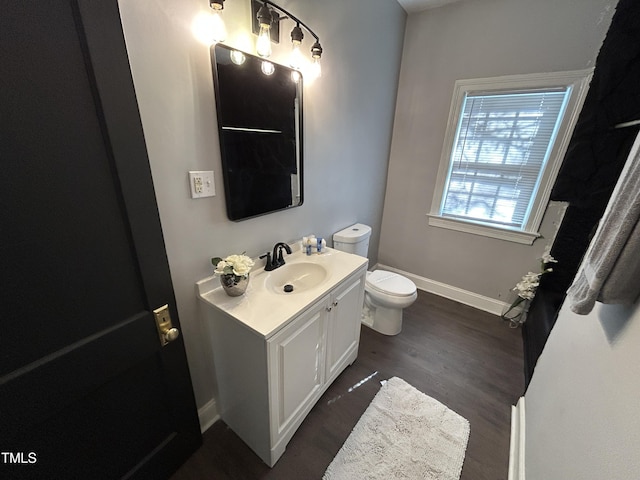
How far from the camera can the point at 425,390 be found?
1.68 m

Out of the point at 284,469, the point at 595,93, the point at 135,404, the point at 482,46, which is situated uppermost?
the point at 482,46

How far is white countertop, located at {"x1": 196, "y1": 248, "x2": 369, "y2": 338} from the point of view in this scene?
105cm

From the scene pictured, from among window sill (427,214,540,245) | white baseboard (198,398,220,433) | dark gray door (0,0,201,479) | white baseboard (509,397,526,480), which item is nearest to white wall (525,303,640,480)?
white baseboard (509,397,526,480)

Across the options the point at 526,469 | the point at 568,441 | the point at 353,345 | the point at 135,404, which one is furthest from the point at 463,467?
the point at 135,404

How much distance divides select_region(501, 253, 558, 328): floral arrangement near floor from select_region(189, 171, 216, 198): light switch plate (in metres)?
2.50

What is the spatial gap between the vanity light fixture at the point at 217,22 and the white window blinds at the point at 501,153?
209 centimetres

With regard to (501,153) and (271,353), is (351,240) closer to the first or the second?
(271,353)

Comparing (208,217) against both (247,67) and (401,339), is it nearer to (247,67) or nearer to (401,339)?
(247,67)

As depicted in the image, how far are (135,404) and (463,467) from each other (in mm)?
1588

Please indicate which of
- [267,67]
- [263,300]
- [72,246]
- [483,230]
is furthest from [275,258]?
[483,230]

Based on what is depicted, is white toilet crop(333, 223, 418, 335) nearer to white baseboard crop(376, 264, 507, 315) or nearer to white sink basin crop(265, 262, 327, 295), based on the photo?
white sink basin crop(265, 262, 327, 295)

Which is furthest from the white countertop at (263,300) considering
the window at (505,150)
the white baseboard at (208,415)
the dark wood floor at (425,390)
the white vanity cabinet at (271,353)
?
the window at (505,150)

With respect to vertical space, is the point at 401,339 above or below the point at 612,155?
below

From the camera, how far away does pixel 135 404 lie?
98 cm
